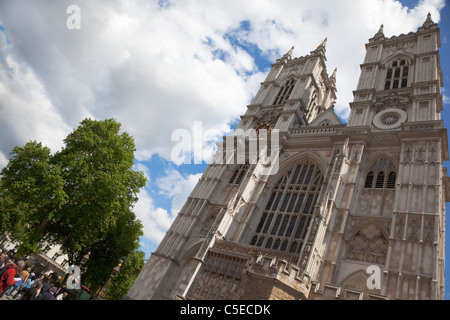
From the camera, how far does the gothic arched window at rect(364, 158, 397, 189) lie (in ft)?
65.3

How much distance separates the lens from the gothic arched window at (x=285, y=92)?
33156 millimetres

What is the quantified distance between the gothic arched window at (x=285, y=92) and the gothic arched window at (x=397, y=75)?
32.6 feet

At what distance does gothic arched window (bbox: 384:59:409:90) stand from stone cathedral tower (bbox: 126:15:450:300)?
9 cm

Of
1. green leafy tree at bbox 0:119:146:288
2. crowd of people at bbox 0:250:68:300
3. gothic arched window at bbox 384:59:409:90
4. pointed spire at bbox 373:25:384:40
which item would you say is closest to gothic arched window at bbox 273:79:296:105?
pointed spire at bbox 373:25:384:40

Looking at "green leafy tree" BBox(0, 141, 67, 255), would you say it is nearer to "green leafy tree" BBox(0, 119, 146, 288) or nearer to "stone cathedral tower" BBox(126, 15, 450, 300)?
"green leafy tree" BBox(0, 119, 146, 288)

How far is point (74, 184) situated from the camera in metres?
19.1

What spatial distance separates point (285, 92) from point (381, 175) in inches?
665

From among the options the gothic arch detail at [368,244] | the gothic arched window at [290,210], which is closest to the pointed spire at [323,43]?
the gothic arched window at [290,210]

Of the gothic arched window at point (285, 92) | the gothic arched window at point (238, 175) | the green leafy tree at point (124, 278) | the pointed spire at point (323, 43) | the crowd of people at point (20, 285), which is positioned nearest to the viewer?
the crowd of people at point (20, 285)

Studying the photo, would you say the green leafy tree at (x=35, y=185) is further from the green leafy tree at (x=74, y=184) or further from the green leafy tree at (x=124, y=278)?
the green leafy tree at (x=124, y=278)

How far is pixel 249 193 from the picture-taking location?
22.3 metres
